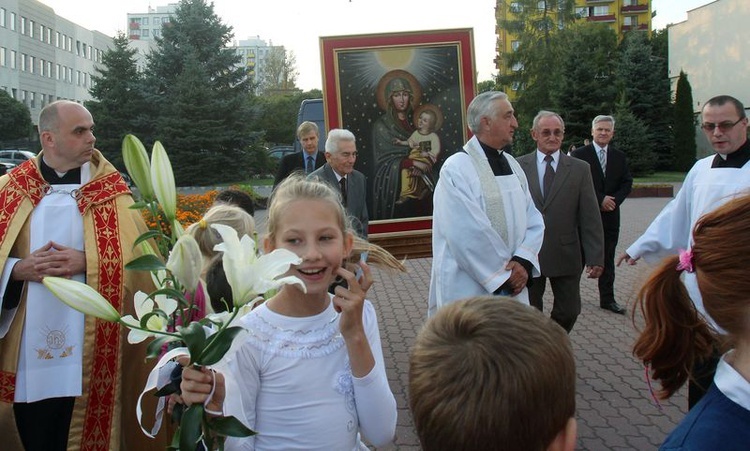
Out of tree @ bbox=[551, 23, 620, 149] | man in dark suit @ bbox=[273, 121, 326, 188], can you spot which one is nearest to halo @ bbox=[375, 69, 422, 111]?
man in dark suit @ bbox=[273, 121, 326, 188]

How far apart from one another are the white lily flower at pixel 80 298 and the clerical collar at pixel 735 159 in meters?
4.17

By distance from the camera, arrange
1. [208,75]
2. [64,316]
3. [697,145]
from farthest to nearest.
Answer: [697,145]
[208,75]
[64,316]

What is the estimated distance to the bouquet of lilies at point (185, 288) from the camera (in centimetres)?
151

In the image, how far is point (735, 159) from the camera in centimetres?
463

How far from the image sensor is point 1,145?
49969mm

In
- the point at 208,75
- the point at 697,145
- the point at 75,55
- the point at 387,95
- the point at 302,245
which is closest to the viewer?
the point at 302,245

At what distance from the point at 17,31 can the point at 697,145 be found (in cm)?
6191

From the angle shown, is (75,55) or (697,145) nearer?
(697,145)

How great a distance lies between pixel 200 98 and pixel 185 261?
3126 cm

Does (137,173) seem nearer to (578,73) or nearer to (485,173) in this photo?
(485,173)

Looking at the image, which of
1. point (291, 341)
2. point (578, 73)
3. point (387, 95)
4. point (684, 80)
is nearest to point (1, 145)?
point (578, 73)

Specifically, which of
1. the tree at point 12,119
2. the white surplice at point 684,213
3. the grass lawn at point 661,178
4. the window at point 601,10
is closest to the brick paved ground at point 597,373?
the white surplice at point 684,213

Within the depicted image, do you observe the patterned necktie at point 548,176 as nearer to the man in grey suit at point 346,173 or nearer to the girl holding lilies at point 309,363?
the man in grey suit at point 346,173

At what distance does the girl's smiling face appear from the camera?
217 centimetres
